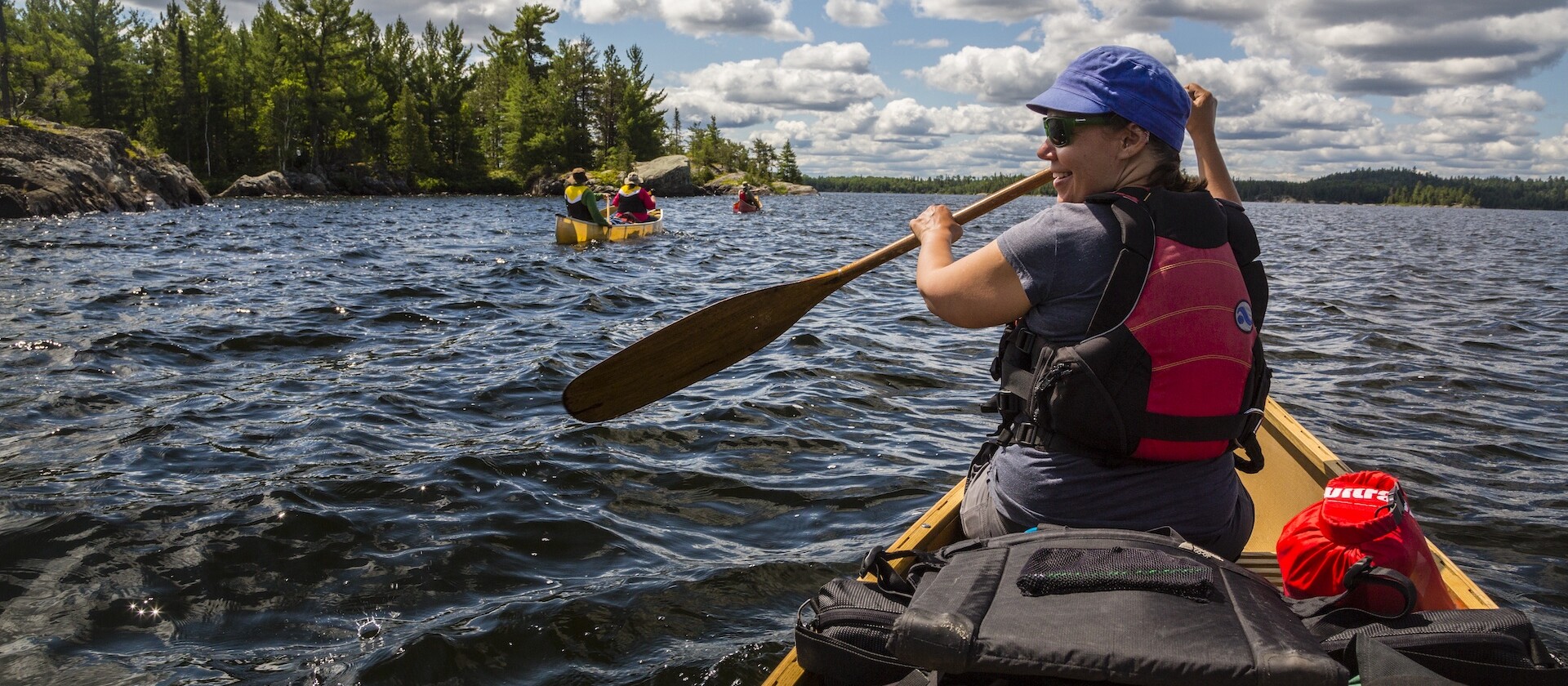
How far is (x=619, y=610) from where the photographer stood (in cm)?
374

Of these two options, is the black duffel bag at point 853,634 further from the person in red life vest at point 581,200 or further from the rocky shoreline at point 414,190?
the rocky shoreline at point 414,190

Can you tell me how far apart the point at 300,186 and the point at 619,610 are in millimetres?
55045

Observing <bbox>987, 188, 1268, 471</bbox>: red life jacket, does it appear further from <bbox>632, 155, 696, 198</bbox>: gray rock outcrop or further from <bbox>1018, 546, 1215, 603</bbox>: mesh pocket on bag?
<bbox>632, 155, 696, 198</bbox>: gray rock outcrop

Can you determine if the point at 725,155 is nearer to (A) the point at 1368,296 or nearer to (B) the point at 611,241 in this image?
(B) the point at 611,241

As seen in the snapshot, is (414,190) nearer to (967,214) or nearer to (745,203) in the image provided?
(745,203)

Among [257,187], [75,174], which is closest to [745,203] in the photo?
[75,174]

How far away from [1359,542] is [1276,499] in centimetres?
216

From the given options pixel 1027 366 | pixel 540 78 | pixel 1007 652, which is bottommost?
pixel 1007 652

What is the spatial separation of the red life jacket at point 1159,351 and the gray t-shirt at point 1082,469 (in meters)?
0.04

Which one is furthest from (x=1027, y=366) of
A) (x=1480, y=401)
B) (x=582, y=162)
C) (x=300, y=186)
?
(x=582, y=162)

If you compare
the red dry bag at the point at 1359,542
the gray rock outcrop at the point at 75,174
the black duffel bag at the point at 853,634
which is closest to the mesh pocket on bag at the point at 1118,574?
the black duffel bag at the point at 853,634

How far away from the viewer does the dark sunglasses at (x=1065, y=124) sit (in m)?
2.33

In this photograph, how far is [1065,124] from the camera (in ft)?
7.85

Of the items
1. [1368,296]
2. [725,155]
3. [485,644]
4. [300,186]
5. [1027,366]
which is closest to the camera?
[1027,366]
